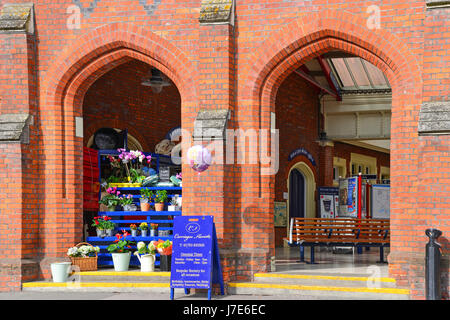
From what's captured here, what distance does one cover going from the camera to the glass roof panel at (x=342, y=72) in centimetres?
1897

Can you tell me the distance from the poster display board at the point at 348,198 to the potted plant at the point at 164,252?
7.70 metres

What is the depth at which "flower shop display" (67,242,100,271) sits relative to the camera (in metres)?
11.4

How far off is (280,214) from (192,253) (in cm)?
848

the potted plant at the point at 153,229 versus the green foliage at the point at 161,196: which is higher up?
the green foliage at the point at 161,196

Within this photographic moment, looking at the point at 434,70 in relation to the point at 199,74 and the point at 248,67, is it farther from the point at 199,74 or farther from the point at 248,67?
the point at 199,74

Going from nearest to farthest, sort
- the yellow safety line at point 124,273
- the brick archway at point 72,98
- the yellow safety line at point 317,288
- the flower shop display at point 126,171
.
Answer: the yellow safety line at point 317,288
the yellow safety line at point 124,273
the brick archway at point 72,98
the flower shop display at point 126,171

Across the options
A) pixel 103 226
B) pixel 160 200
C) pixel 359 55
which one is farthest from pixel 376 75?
pixel 103 226

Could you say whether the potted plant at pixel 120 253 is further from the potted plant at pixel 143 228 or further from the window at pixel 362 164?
the window at pixel 362 164

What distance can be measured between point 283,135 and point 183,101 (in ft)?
25.8

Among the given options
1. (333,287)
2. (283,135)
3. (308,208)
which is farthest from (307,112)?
(333,287)

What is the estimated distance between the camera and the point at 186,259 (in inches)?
397

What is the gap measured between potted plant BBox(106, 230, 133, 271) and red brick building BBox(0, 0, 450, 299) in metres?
0.73

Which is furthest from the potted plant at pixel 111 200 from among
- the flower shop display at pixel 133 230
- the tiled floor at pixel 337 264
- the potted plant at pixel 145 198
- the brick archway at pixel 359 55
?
the tiled floor at pixel 337 264

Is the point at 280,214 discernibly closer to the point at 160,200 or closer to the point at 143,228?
the point at 160,200
